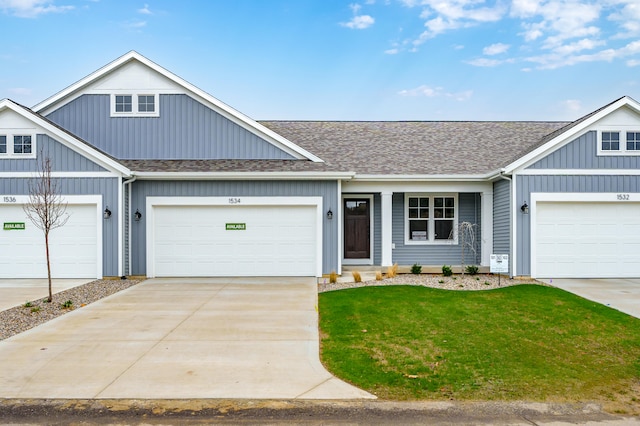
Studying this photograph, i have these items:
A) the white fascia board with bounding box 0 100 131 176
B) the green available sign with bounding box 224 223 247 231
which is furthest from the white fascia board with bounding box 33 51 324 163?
the green available sign with bounding box 224 223 247 231

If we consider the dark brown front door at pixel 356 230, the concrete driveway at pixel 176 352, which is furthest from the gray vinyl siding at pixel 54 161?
the dark brown front door at pixel 356 230

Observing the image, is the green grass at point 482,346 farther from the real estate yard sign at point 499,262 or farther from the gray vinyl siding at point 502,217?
the gray vinyl siding at point 502,217

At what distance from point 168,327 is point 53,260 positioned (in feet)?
24.6

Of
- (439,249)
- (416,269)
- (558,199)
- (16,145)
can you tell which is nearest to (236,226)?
(416,269)

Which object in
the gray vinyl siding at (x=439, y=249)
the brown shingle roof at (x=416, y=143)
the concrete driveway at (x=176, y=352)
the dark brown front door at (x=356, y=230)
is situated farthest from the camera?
the dark brown front door at (x=356, y=230)

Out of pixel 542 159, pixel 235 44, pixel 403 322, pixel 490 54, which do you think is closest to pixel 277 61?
pixel 235 44

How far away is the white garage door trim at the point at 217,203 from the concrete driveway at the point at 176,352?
3.24m

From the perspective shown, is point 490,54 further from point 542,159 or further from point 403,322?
point 403,322

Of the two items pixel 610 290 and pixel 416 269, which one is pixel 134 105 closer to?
pixel 416 269

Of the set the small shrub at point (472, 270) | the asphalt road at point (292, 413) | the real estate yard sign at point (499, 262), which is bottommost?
the asphalt road at point (292, 413)

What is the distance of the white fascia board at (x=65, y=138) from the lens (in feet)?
46.2

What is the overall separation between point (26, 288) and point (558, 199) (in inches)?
575

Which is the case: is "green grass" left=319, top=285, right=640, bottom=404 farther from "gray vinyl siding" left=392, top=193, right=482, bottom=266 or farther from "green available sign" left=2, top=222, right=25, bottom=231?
"green available sign" left=2, top=222, right=25, bottom=231

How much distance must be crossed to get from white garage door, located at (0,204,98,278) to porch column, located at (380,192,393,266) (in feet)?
28.1
